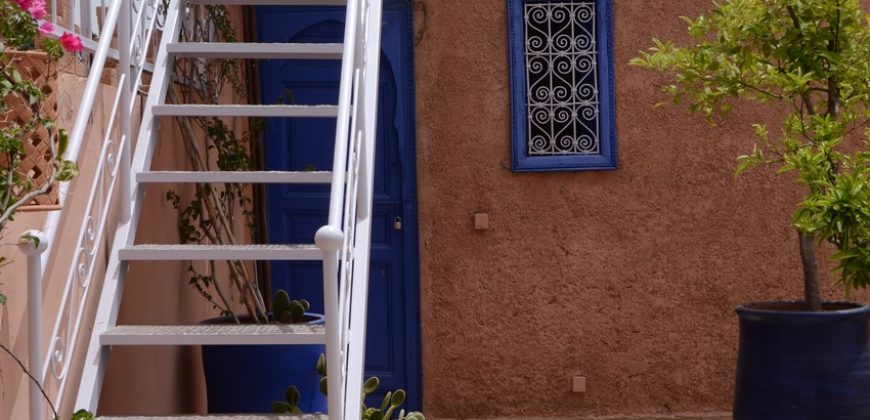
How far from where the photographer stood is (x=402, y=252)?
629 centimetres

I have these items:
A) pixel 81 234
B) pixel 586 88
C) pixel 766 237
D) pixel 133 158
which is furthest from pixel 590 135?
pixel 81 234

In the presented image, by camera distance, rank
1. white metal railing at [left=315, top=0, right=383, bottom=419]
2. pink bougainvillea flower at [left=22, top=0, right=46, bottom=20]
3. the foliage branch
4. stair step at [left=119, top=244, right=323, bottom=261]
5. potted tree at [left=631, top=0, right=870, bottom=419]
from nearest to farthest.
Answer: pink bougainvillea flower at [left=22, top=0, right=46, bottom=20] < white metal railing at [left=315, top=0, right=383, bottom=419] < stair step at [left=119, top=244, right=323, bottom=261] < potted tree at [left=631, top=0, right=870, bottom=419] < the foliage branch

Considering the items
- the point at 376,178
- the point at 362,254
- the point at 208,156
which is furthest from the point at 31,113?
the point at 376,178

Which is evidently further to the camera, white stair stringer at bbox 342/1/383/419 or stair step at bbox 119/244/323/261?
stair step at bbox 119/244/323/261

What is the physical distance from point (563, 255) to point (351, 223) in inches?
112

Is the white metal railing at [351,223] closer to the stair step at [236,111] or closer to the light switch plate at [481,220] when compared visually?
the stair step at [236,111]

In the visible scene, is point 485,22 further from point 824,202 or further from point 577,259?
point 824,202

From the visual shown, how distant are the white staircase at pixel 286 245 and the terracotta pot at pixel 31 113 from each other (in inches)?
24.3

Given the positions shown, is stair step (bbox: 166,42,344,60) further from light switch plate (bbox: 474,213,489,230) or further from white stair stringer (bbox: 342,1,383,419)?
light switch plate (bbox: 474,213,489,230)

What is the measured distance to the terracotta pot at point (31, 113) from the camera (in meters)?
2.71

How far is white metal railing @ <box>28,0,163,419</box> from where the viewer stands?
9.73 ft

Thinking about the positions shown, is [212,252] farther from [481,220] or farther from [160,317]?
[481,220]

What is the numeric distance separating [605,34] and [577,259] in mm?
1158

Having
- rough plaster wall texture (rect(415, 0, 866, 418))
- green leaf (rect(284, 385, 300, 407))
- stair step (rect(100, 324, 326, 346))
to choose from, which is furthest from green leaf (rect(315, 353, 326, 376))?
rough plaster wall texture (rect(415, 0, 866, 418))
